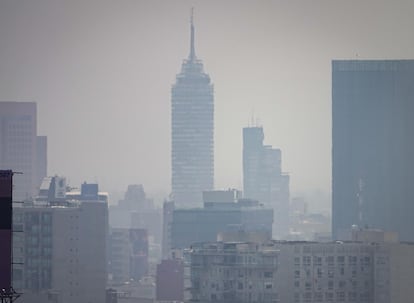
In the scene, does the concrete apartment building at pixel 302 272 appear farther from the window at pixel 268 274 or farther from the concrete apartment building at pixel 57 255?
the concrete apartment building at pixel 57 255

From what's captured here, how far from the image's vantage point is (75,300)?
135 m

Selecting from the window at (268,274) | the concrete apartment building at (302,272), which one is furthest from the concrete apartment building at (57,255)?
the window at (268,274)

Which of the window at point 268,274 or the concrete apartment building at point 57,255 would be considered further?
the concrete apartment building at point 57,255

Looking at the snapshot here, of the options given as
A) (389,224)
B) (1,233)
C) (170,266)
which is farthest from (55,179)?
(1,233)

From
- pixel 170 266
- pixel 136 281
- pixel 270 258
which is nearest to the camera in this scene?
pixel 270 258

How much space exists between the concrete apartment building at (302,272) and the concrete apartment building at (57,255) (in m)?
9.23

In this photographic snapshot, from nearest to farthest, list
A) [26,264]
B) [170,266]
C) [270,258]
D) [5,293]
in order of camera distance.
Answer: [5,293]
[270,258]
[26,264]
[170,266]

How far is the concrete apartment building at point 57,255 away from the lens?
133 meters

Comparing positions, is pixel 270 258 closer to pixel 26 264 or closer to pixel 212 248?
pixel 212 248

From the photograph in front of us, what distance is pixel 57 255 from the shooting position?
136 metres

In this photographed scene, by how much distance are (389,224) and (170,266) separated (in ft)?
91.5

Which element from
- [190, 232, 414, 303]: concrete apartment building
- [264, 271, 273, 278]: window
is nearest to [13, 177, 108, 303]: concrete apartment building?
[190, 232, 414, 303]: concrete apartment building

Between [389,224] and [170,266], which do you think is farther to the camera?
[389,224]

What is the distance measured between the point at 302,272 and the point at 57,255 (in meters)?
16.2
